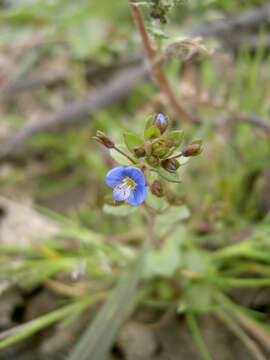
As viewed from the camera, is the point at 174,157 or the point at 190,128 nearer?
the point at 174,157

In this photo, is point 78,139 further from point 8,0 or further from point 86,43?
point 8,0

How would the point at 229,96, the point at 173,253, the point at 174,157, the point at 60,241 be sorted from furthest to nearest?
the point at 229,96 < the point at 60,241 < the point at 173,253 < the point at 174,157

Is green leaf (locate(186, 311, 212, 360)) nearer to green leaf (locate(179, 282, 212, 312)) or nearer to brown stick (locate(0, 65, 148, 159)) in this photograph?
green leaf (locate(179, 282, 212, 312))

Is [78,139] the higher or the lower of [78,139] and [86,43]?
the lower

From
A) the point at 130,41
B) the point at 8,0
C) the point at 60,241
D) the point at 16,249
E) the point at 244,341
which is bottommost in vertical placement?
the point at 244,341

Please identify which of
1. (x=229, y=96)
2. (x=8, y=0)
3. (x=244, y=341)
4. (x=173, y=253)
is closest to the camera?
(x=244, y=341)

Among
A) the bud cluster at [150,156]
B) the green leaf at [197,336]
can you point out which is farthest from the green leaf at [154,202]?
the green leaf at [197,336]

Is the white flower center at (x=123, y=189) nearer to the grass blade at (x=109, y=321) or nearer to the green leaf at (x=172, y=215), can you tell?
the green leaf at (x=172, y=215)

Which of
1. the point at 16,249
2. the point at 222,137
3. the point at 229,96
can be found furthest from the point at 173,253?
the point at 229,96
